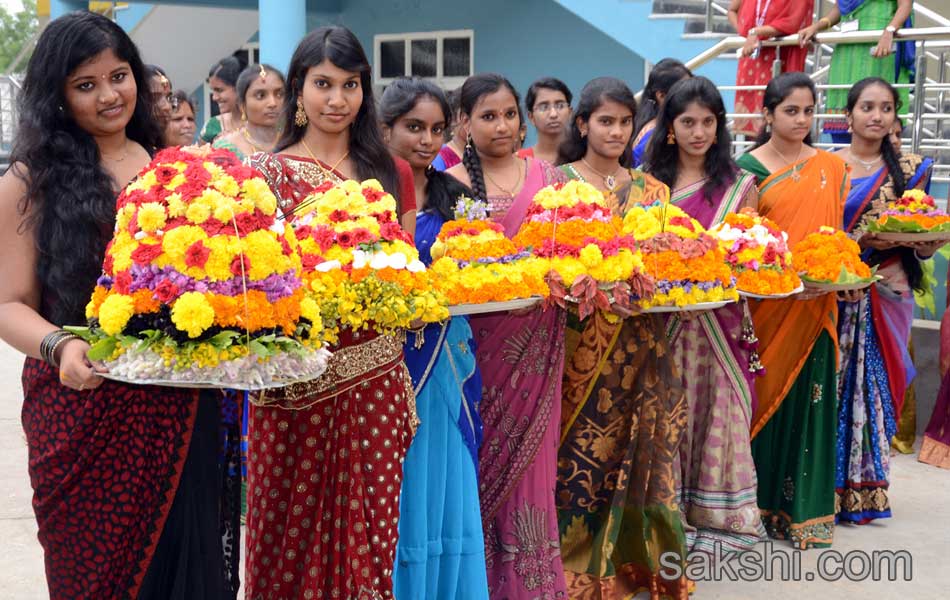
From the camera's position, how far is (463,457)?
3895 millimetres

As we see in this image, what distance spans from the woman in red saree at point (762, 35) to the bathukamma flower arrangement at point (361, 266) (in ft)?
21.2

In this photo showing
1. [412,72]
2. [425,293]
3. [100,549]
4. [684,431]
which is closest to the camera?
[100,549]

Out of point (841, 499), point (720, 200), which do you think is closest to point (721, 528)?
point (841, 499)

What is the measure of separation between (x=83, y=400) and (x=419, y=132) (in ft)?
6.57

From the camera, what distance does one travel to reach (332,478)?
11.0 feet

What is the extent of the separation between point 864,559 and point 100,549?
12.6 feet

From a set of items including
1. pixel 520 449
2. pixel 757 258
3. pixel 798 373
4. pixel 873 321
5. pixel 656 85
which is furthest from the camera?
pixel 656 85

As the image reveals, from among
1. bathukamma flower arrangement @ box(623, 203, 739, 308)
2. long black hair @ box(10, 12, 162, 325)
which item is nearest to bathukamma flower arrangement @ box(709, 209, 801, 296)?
bathukamma flower arrangement @ box(623, 203, 739, 308)

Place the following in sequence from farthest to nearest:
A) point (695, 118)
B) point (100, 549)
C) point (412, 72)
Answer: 1. point (412, 72)
2. point (695, 118)
3. point (100, 549)

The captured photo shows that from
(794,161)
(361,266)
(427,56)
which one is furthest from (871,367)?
(427,56)

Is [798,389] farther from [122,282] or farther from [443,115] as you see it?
[122,282]

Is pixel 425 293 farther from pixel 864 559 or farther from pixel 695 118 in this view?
pixel 864 559

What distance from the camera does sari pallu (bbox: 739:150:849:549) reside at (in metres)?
5.31

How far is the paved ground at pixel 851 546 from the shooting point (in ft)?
15.5
